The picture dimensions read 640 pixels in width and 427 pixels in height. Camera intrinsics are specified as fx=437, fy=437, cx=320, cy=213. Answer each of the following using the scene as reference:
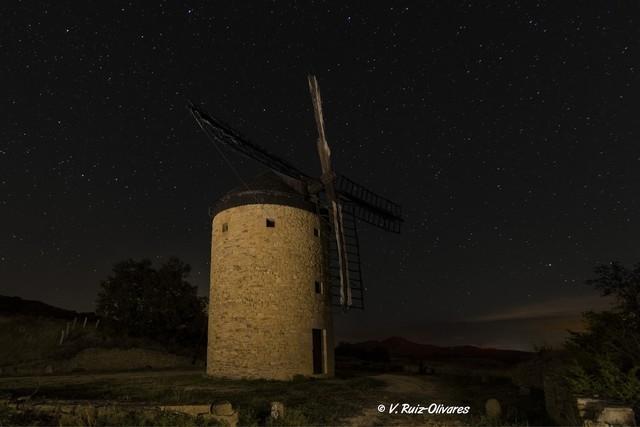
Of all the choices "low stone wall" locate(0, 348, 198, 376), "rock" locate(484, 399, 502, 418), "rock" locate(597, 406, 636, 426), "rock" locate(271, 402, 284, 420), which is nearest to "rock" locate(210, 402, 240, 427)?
"rock" locate(271, 402, 284, 420)

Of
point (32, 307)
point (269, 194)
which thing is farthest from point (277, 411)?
point (32, 307)

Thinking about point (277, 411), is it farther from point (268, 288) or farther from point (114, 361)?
point (114, 361)

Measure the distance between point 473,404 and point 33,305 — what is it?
59592mm

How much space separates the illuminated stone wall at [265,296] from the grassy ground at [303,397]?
3.15 ft

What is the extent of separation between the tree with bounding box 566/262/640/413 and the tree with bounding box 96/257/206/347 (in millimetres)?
24414

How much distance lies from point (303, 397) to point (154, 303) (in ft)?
63.9

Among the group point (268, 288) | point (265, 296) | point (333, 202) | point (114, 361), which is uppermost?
point (333, 202)

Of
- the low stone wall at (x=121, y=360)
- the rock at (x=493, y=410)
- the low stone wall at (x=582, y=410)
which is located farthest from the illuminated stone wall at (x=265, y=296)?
the low stone wall at (x=121, y=360)

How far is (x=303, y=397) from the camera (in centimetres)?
1221

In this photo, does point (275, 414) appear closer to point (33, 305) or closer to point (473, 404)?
point (473, 404)

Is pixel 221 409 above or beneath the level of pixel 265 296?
beneath

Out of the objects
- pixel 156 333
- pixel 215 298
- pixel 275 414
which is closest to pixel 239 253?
pixel 215 298

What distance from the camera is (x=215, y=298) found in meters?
17.6

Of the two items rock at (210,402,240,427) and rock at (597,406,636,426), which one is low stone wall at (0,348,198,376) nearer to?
rock at (210,402,240,427)
